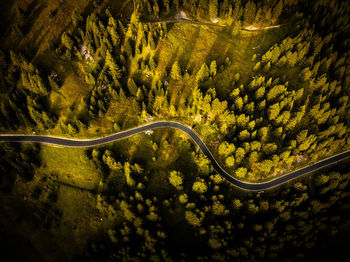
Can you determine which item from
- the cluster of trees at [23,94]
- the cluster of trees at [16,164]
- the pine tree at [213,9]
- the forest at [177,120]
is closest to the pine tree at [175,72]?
the forest at [177,120]

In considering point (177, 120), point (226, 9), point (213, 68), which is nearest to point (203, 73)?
point (213, 68)

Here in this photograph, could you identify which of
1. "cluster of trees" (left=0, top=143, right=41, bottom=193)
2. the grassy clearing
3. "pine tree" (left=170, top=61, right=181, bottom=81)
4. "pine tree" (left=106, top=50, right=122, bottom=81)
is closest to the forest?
the grassy clearing

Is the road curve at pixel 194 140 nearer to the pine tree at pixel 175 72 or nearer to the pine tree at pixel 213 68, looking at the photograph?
the pine tree at pixel 175 72

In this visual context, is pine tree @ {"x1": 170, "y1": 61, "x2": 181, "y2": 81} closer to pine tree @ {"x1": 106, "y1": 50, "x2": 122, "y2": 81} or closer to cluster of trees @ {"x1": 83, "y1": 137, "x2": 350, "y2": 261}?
pine tree @ {"x1": 106, "y1": 50, "x2": 122, "y2": 81}

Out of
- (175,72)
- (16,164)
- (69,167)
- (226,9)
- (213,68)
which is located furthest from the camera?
(226,9)

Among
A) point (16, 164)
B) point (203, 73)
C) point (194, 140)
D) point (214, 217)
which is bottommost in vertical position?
point (214, 217)

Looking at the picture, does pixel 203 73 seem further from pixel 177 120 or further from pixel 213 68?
pixel 177 120
